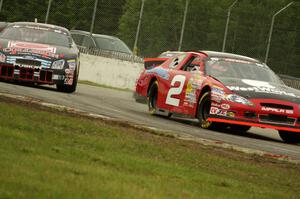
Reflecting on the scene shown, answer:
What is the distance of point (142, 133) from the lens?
10.8 metres

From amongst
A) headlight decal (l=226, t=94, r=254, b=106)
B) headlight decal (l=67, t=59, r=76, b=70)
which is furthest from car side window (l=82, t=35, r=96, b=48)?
headlight decal (l=226, t=94, r=254, b=106)

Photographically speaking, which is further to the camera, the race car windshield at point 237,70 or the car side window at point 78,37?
the car side window at point 78,37

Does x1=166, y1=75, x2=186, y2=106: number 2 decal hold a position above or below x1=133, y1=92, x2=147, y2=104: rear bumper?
above

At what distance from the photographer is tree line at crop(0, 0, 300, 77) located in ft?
80.5

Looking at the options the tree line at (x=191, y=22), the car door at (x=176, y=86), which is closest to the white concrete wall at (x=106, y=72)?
the tree line at (x=191, y=22)

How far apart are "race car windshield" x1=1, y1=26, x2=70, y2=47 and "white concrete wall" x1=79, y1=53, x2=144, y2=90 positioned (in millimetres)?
9017

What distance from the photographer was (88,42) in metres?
28.7

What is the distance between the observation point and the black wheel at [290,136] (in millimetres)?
13852

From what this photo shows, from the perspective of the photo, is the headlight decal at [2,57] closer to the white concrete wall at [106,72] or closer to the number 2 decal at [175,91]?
the number 2 decal at [175,91]

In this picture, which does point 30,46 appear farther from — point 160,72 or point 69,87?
point 160,72

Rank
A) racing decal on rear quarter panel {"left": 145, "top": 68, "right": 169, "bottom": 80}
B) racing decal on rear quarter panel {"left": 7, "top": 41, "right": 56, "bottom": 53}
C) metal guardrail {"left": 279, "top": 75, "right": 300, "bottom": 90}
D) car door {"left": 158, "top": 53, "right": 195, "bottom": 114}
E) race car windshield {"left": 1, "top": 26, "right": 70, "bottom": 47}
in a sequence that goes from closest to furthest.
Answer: car door {"left": 158, "top": 53, "right": 195, "bottom": 114} < racing decal on rear quarter panel {"left": 145, "top": 68, "right": 169, "bottom": 80} < racing decal on rear quarter panel {"left": 7, "top": 41, "right": 56, "bottom": 53} < race car windshield {"left": 1, "top": 26, "right": 70, "bottom": 47} < metal guardrail {"left": 279, "top": 75, "right": 300, "bottom": 90}

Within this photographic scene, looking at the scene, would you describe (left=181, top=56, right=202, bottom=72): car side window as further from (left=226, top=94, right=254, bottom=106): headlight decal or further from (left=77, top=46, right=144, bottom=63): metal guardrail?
(left=77, top=46, right=144, bottom=63): metal guardrail

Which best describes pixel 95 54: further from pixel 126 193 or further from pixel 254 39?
pixel 126 193

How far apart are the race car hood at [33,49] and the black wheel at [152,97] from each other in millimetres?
2083
